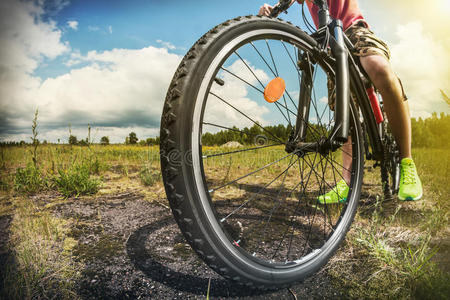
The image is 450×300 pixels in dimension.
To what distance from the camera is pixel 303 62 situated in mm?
1543

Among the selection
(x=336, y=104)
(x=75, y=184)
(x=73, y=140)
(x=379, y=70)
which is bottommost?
(x=75, y=184)

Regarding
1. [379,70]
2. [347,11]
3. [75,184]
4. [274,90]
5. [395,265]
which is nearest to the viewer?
[395,265]

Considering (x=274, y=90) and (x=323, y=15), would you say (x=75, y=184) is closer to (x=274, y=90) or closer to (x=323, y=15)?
(x=274, y=90)

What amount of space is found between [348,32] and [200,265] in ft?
6.95

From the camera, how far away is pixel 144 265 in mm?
1076

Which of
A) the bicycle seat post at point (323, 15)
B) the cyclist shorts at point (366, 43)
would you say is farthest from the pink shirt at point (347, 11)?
the bicycle seat post at point (323, 15)

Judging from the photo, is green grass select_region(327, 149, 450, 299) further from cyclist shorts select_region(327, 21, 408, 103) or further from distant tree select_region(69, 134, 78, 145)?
distant tree select_region(69, 134, 78, 145)

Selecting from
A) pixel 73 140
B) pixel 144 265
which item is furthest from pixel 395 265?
pixel 73 140

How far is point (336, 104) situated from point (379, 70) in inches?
33.3

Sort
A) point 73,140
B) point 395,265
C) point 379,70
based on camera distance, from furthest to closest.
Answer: point 73,140, point 379,70, point 395,265

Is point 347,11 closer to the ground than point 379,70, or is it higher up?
higher up

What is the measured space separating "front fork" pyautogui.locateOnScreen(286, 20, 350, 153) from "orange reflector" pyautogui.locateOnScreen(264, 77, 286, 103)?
33 centimetres

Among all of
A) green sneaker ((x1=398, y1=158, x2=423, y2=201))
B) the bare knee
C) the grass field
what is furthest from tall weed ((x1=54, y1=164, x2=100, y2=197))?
green sneaker ((x1=398, y1=158, x2=423, y2=201))

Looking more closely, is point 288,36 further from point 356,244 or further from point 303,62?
point 356,244
